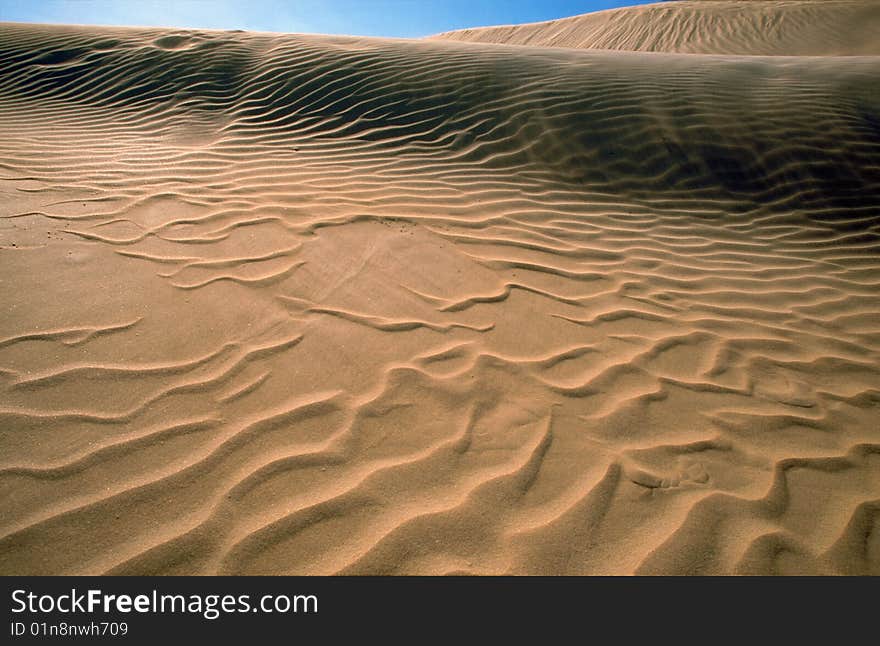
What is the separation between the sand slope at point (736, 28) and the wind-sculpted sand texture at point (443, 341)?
50.4ft

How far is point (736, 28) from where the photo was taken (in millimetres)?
18812

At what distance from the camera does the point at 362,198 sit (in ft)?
12.7

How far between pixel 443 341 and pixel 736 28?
23.6 metres

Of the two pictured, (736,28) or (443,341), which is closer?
(443,341)

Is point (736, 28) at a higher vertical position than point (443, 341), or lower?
higher

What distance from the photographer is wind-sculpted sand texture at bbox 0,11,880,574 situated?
5.15 ft

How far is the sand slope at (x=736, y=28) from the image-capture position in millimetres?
16797

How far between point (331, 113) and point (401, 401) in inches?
189

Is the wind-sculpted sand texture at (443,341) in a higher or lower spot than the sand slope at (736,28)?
lower

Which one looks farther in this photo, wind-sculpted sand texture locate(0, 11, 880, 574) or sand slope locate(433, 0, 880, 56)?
sand slope locate(433, 0, 880, 56)

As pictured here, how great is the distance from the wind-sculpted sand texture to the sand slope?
605 inches

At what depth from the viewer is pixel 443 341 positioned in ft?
8.02

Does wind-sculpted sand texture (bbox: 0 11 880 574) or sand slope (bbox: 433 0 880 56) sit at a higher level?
sand slope (bbox: 433 0 880 56)
